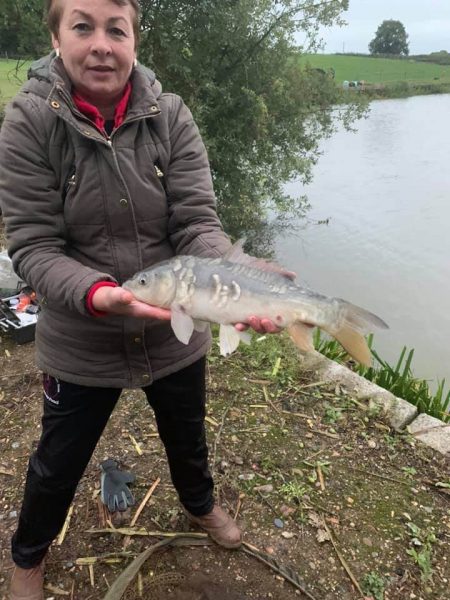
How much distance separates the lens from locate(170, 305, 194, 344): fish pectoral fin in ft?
5.92

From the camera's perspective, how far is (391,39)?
78.8m

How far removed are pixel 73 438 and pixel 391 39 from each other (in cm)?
8943

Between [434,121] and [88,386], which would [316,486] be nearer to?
[88,386]

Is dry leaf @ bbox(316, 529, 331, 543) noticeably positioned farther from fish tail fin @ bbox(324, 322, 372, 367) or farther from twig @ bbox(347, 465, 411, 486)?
fish tail fin @ bbox(324, 322, 372, 367)

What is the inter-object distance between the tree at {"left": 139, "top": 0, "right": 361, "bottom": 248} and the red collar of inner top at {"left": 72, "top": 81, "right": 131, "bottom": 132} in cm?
599

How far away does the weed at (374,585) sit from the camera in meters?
2.41


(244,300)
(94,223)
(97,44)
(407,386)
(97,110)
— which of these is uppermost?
(97,44)

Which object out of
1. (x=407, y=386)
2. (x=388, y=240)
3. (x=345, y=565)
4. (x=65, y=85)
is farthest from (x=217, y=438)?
(x=388, y=240)

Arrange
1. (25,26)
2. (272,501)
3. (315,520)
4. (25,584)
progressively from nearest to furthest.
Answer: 1. (25,584)
2. (315,520)
3. (272,501)
4. (25,26)

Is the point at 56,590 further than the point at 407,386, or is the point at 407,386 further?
the point at 407,386

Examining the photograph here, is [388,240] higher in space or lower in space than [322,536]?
lower

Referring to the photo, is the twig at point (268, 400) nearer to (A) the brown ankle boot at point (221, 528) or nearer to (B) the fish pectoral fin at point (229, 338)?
(A) the brown ankle boot at point (221, 528)

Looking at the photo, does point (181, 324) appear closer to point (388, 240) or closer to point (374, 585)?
point (374, 585)

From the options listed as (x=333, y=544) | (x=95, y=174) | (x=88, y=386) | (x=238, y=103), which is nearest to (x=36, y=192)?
(x=95, y=174)
